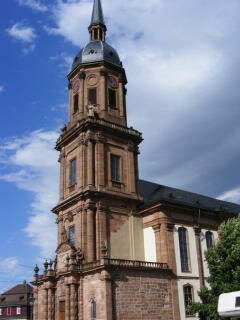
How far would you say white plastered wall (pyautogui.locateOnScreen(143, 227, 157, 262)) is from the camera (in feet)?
129

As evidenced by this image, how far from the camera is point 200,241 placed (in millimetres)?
41656

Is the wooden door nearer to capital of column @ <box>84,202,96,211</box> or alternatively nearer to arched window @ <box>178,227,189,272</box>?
capital of column @ <box>84,202,96,211</box>

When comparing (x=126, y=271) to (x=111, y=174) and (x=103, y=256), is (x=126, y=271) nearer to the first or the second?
(x=103, y=256)

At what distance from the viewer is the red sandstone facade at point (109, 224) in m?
34.5

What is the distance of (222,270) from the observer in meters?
29.6

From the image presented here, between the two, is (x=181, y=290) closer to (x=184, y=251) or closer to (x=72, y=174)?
(x=184, y=251)

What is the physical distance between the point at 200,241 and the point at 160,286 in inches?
290

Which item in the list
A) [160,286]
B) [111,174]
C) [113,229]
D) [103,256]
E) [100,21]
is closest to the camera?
[103,256]

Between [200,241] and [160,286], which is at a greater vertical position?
[200,241]

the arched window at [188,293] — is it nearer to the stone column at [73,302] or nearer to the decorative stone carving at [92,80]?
the stone column at [73,302]

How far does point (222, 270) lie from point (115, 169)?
51.3 feet

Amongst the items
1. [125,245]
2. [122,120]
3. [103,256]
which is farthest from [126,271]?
[122,120]

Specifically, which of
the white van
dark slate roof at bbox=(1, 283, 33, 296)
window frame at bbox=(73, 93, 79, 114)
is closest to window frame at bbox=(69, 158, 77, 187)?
window frame at bbox=(73, 93, 79, 114)

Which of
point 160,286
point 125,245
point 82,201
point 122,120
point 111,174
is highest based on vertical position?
point 122,120
